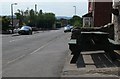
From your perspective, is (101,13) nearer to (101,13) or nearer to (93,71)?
(101,13)

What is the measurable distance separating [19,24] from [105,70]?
83.4 meters

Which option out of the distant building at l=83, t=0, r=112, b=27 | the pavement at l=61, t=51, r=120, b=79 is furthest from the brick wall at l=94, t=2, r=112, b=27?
the pavement at l=61, t=51, r=120, b=79

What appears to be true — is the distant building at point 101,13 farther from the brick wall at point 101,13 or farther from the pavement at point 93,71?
the pavement at point 93,71

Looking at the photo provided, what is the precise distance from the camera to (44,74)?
1124cm

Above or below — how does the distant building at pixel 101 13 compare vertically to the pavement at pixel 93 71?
above

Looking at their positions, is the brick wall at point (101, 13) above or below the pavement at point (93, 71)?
above

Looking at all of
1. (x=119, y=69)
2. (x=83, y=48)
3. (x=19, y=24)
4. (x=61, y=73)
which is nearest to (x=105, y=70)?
(x=119, y=69)

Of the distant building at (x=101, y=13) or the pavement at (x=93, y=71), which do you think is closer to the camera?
the pavement at (x=93, y=71)

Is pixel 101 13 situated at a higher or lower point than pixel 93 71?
higher

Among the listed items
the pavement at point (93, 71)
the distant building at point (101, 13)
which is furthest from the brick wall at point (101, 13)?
the pavement at point (93, 71)

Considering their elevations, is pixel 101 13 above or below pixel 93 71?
above

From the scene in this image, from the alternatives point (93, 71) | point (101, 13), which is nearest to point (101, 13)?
point (101, 13)

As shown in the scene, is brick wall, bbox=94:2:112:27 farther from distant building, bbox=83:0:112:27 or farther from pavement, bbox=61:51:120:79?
pavement, bbox=61:51:120:79

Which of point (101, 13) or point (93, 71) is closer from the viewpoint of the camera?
point (93, 71)
